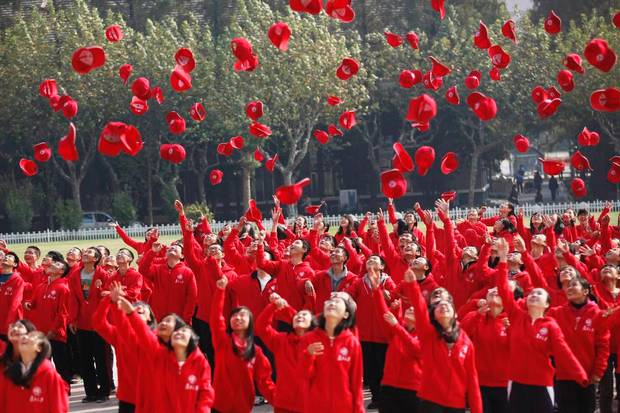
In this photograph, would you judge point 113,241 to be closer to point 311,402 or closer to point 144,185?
point 144,185

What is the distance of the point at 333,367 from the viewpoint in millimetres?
8688

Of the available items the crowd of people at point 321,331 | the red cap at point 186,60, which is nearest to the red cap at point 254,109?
the red cap at point 186,60

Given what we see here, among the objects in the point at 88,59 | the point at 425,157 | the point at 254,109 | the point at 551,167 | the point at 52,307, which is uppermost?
the point at 88,59

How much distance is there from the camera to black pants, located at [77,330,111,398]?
13195mm

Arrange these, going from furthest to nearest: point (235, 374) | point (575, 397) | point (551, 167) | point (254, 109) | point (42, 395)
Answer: point (254, 109)
point (551, 167)
point (575, 397)
point (235, 374)
point (42, 395)

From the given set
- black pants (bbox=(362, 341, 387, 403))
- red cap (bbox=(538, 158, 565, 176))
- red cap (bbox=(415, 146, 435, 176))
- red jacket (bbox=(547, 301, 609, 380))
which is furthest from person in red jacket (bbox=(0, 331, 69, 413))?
red cap (bbox=(538, 158, 565, 176))

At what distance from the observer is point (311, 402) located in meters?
8.73

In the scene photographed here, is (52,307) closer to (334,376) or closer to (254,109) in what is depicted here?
(334,376)

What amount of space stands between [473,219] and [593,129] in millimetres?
31213

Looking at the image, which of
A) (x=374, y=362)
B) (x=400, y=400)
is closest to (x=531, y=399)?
(x=400, y=400)

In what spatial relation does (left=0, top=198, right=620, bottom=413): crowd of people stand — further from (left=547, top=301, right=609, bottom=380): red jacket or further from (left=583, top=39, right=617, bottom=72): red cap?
(left=583, top=39, right=617, bottom=72): red cap

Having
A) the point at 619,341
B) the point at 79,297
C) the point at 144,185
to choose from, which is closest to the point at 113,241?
the point at 144,185

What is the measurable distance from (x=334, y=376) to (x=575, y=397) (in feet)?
7.24

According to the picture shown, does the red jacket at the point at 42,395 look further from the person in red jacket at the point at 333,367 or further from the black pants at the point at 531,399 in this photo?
the black pants at the point at 531,399
